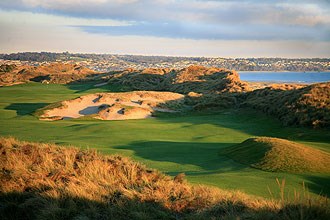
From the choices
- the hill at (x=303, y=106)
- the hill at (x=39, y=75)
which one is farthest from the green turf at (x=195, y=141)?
the hill at (x=39, y=75)

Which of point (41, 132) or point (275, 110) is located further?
point (275, 110)

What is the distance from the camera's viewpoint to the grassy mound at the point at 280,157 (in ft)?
47.3

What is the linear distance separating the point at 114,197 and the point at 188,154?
37.2 feet

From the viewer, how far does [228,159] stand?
17.1 metres

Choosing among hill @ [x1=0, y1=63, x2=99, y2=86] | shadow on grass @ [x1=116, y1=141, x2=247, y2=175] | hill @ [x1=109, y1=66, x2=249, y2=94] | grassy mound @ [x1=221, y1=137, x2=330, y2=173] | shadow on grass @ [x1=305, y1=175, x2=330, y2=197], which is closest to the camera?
shadow on grass @ [x1=305, y1=175, x2=330, y2=197]

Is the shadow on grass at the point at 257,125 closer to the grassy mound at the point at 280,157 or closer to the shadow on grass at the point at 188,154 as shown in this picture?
the shadow on grass at the point at 188,154

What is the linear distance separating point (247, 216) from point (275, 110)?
1150 inches

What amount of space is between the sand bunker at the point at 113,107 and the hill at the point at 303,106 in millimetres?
12589

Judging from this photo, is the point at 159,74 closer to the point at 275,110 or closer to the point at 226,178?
the point at 275,110

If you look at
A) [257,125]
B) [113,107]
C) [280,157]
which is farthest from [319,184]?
[113,107]

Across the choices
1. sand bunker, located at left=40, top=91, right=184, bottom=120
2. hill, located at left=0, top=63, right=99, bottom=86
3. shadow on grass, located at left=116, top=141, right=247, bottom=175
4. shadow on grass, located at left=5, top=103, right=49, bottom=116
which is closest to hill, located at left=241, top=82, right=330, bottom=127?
shadow on grass, located at left=116, top=141, right=247, bottom=175

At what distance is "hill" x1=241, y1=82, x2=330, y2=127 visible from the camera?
2806 centimetres

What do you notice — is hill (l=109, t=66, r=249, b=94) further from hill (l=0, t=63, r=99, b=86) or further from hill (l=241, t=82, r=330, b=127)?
hill (l=241, t=82, r=330, b=127)

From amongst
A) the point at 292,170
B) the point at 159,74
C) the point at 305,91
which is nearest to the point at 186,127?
the point at 305,91
